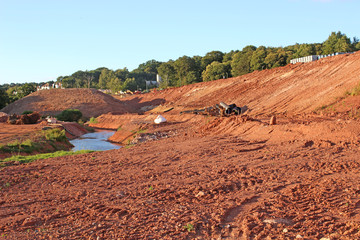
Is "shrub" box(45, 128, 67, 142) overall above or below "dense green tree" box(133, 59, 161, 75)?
below

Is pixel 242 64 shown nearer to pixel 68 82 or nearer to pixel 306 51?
pixel 306 51

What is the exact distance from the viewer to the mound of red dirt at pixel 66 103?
56.6 metres

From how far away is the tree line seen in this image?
170ft

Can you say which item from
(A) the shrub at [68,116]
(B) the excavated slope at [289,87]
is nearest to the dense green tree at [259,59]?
(B) the excavated slope at [289,87]

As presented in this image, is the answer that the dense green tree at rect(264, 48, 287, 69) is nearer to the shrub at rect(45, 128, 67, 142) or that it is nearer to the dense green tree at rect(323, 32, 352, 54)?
the dense green tree at rect(323, 32, 352, 54)

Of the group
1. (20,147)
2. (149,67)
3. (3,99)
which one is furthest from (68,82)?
(20,147)

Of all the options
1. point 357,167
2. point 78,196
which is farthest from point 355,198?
point 78,196

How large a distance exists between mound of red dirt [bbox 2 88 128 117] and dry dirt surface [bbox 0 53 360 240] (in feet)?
145

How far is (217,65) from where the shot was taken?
207 ft

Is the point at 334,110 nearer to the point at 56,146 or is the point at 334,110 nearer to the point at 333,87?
the point at 333,87

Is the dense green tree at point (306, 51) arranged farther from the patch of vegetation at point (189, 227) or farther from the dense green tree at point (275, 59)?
the patch of vegetation at point (189, 227)

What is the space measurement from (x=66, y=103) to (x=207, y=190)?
2263 inches

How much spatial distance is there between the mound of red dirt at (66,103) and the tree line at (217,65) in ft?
32.7

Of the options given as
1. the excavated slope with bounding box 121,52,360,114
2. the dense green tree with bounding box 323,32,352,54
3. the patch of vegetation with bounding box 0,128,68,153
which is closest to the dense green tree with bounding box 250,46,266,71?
the dense green tree with bounding box 323,32,352,54
